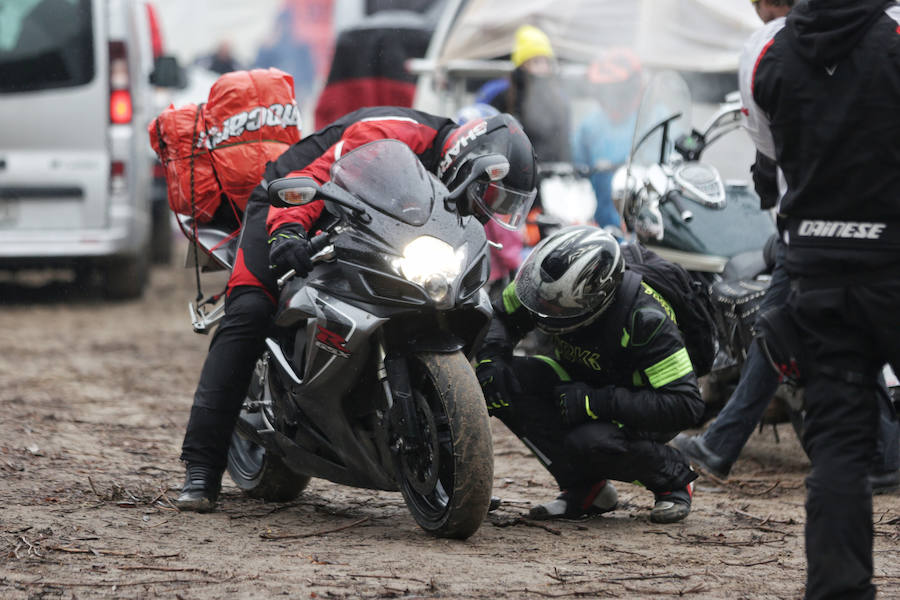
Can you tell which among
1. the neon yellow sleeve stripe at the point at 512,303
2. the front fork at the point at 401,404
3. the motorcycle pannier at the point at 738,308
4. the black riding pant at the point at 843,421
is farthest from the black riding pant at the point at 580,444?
the black riding pant at the point at 843,421

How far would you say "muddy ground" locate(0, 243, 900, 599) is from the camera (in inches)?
152

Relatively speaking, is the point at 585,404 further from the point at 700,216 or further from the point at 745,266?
the point at 700,216

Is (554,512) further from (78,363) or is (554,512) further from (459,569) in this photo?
(78,363)

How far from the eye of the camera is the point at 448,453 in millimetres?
4367

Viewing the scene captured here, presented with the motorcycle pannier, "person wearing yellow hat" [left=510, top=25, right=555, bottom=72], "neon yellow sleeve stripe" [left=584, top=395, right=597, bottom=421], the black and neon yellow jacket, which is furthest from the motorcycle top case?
"person wearing yellow hat" [left=510, top=25, right=555, bottom=72]

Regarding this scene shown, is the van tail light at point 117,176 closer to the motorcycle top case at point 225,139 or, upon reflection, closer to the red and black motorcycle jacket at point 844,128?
the motorcycle top case at point 225,139

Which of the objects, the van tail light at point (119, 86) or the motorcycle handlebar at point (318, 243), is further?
the van tail light at point (119, 86)

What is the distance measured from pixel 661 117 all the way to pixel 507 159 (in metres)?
2.48

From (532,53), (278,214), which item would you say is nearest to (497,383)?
(278,214)

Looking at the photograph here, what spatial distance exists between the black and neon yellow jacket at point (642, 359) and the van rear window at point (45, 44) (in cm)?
731

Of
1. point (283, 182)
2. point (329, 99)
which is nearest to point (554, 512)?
point (283, 182)

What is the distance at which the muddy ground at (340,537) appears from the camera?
3.87 metres

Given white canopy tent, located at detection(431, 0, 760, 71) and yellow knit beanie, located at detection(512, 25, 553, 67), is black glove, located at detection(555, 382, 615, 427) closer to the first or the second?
yellow knit beanie, located at detection(512, 25, 553, 67)

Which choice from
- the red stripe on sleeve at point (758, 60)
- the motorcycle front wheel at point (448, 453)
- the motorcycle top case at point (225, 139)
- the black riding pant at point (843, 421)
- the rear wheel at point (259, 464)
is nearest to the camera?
the black riding pant at point (843, 421)
